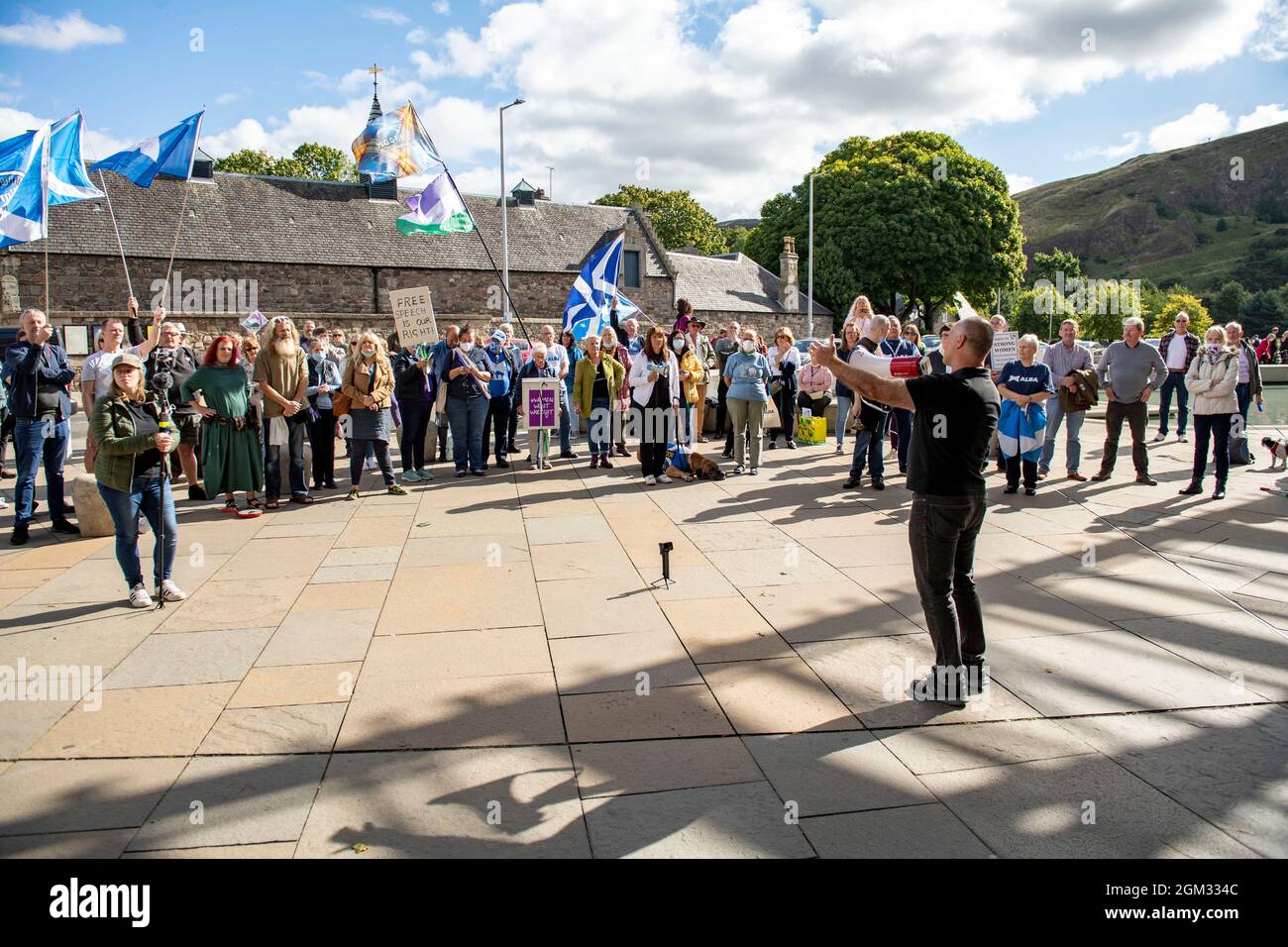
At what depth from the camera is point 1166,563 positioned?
277 inches

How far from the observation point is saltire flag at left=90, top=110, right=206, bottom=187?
1186cm

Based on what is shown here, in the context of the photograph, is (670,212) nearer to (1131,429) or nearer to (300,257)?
(300,257)

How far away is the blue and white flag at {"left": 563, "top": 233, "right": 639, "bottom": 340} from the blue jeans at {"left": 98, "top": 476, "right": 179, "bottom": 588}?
9.42 metres

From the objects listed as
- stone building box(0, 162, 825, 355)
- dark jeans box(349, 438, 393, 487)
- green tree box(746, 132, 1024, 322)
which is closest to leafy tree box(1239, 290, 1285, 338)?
green tree box(746, 132, 1024, 322)

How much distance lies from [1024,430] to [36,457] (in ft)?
33.9

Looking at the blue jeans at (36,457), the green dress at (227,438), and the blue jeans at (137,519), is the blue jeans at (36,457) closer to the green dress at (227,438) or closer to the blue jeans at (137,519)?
the green dress at (227,438)

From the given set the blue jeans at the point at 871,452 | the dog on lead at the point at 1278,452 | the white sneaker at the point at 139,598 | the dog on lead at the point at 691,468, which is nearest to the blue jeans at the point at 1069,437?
the blue jeans at the point at 871,452

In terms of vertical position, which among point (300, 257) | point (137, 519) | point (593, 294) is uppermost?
point (300, 257)

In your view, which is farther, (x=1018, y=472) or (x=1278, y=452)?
(x=1278, y=452)

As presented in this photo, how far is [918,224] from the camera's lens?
49.3 m

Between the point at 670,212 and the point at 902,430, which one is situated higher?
the point at 670,212

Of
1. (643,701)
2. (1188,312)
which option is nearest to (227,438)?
(643,701)
